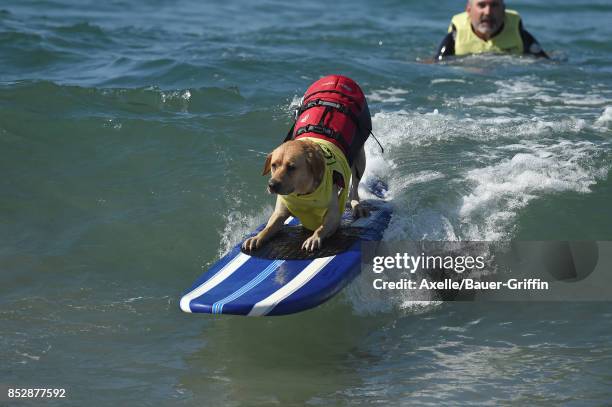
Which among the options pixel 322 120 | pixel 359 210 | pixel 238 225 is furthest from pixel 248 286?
pixel 238 225

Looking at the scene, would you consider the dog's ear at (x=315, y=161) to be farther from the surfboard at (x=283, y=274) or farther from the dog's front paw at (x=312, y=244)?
the surfboard at (x=283, y=274)

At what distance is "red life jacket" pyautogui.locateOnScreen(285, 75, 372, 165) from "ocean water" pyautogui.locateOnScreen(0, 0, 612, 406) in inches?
34.3

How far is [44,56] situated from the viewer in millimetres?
14328

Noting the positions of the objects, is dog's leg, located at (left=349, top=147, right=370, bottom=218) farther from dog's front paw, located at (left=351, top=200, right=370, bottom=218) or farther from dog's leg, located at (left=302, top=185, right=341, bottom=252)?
dog's leg, located at (left=302, top=185, right=341, bottom=252)

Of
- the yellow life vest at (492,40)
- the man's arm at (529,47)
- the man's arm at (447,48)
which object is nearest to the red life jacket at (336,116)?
the man's arm at (447,48)

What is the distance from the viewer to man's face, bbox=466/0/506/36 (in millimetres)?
14781

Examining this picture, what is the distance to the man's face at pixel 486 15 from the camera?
14.8 m

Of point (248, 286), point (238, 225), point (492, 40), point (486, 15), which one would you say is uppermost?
Answer: point (486, 15)

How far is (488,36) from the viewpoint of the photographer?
15062mm

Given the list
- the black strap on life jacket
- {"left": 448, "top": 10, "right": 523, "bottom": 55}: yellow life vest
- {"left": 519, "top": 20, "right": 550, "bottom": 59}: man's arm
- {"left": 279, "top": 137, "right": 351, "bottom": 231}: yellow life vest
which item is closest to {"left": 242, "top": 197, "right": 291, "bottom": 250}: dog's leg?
{"left": 279, "top": 137, "right": 351, "bottom": 231}: yellow life vest

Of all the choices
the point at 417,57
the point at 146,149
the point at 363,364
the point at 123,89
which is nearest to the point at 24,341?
the point at 363,364

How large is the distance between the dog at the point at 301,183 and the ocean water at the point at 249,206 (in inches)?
21.8

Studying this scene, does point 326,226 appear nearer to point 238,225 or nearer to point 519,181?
point 238,225

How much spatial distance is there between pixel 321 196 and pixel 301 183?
1.04 ft
